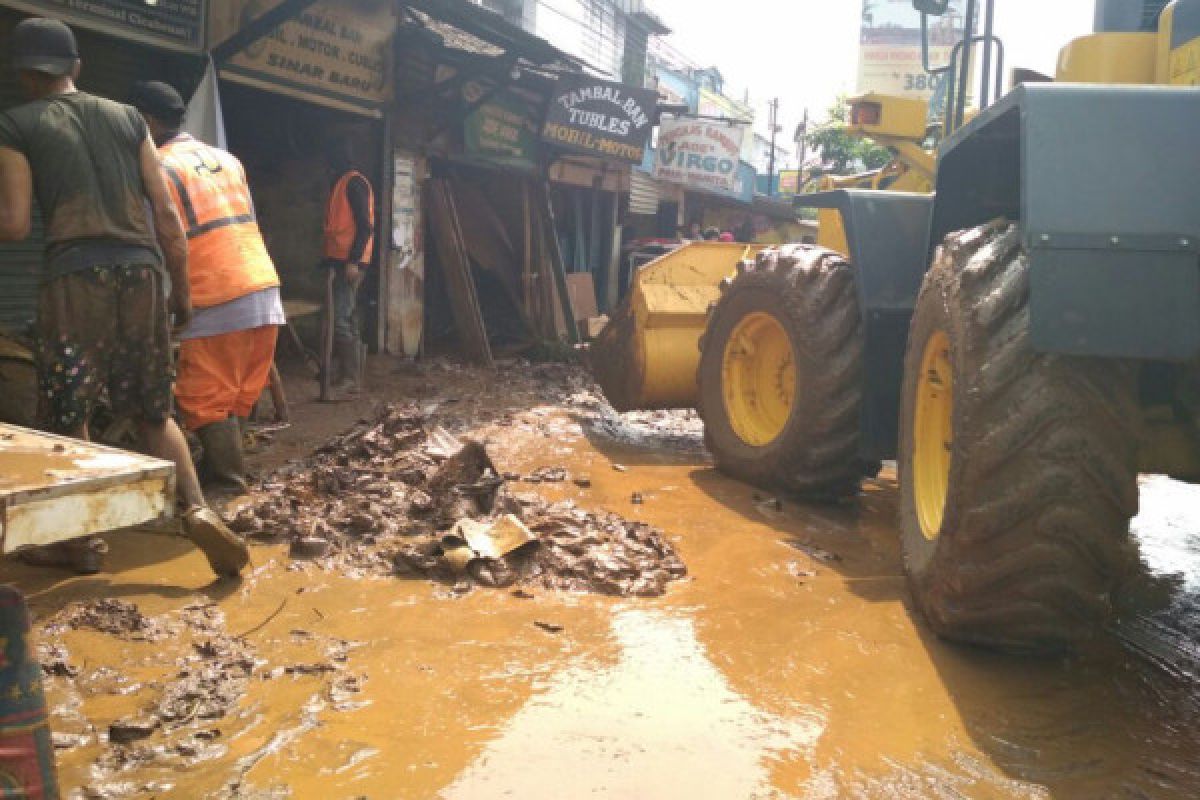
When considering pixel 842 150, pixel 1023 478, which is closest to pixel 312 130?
pixel 1023 478

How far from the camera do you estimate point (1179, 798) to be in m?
2.23

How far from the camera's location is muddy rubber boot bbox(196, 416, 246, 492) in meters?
4.35

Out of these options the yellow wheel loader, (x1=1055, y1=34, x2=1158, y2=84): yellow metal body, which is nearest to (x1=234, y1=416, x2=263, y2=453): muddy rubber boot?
the yellow wheel loader

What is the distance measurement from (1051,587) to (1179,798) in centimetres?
55

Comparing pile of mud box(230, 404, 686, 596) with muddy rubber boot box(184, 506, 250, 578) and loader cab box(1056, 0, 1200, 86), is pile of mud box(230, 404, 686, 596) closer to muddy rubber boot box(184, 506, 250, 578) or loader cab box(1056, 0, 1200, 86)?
muddy rubber boot box(184, 506, 250, 578)

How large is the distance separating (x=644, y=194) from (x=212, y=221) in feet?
51.7

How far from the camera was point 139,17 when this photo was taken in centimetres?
635

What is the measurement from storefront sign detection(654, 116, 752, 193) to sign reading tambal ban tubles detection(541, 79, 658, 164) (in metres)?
6.45

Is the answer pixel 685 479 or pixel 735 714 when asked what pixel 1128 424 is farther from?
pixel 685 479

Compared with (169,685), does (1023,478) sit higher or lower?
higher

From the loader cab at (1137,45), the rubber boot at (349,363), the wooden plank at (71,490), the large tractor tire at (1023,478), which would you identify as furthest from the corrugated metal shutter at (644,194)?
the wooden plank at (71,490)

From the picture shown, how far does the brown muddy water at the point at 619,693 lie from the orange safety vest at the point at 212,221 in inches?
42.3

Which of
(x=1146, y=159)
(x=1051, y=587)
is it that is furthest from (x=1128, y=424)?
(x=1146, y=159)

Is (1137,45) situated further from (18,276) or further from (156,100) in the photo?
(18,276)
